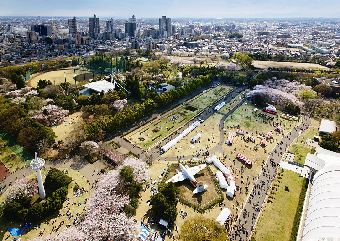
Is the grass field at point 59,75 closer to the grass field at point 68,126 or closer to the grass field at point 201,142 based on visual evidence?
the grass field at point 68,126

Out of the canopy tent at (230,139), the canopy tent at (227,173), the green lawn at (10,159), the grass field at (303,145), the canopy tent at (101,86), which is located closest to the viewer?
the canopy tent at (227,173)

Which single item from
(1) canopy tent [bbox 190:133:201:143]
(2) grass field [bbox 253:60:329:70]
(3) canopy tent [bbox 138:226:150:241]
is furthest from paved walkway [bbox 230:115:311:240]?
(2) grass field [bbox 253:60:329:70]

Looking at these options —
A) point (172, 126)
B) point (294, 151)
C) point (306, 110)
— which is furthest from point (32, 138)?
point (306, 110)

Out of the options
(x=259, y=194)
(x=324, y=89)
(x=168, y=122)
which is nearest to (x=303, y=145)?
(x=259, y=194)

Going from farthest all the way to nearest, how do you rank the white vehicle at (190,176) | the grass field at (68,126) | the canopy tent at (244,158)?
1. the grass field at (68,126)
2. the canopy tent at (244,158)
3. the white vehicle at (190,176)

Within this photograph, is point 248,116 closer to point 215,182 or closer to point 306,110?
point 306,110

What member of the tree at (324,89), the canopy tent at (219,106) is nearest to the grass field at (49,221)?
the canopy tent at (219,106)
